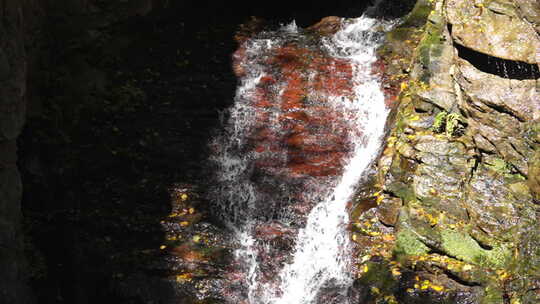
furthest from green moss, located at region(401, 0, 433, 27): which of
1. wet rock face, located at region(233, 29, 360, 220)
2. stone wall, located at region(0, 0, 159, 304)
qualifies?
stone wall, located at region(0, 0, 159, 304)

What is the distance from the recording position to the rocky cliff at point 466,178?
19.5 ft

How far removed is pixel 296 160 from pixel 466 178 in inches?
104

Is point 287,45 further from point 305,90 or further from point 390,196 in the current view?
point 390,196

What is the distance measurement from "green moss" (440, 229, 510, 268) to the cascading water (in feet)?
4.46

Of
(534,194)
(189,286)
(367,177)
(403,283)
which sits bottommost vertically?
(189,286)

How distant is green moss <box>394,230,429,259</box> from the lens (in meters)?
6.27

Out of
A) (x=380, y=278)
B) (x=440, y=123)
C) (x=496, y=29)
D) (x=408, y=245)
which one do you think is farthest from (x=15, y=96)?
(x=496, y=29)

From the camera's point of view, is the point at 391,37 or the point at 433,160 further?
the point at 391,37

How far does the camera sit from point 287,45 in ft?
32.4

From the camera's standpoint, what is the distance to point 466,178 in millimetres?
6605

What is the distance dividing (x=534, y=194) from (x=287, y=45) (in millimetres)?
5586

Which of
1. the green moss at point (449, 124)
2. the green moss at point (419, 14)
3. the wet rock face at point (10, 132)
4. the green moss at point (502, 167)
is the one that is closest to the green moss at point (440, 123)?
the green moss at point (449, 124)

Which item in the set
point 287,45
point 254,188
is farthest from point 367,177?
point 287,45

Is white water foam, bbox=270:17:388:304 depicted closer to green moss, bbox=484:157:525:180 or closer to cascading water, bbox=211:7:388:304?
cascading water, bbox=211:7:388:304
